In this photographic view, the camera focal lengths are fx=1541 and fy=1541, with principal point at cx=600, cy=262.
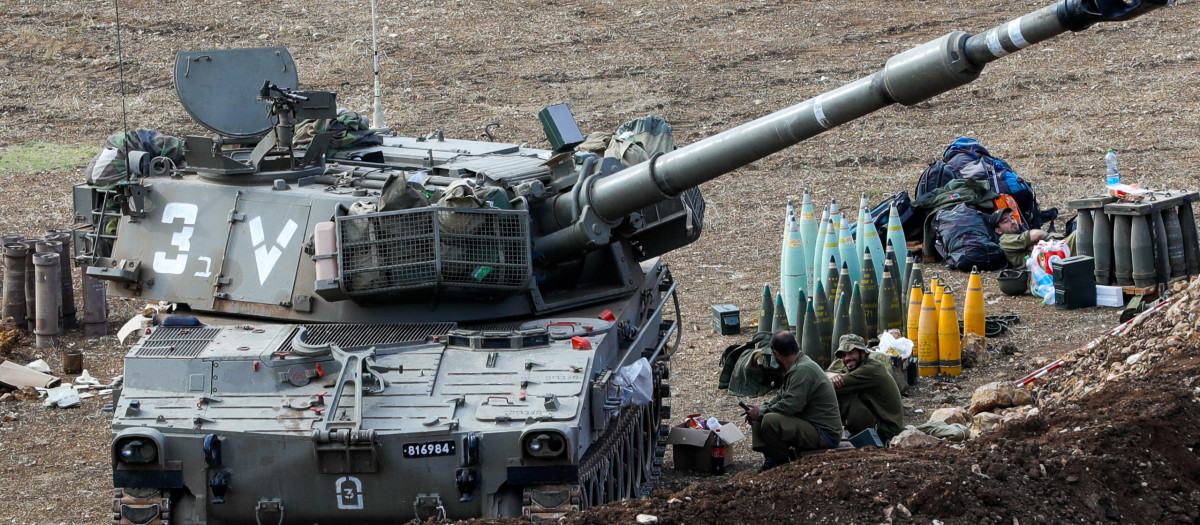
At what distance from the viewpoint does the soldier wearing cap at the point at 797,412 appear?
10.6 m

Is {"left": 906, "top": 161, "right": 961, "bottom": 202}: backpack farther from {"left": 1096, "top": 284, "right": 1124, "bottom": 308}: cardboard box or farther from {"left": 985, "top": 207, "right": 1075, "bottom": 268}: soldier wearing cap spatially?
{"left": 1096, "top": 284, "right": 1124, "bottom": 308}: cardboard box

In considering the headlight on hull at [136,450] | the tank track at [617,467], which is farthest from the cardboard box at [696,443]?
the headlight on hull at [136,450]

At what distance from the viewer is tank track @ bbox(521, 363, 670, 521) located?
836 cm

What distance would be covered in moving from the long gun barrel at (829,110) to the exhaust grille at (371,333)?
3.35 ft

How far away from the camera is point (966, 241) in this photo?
17359 mm

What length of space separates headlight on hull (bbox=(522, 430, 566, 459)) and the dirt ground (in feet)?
1.47

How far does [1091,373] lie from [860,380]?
1798 mm

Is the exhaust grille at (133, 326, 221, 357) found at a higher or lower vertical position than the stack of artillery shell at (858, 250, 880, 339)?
higher

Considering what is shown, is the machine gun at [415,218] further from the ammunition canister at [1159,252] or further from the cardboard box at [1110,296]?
the ammunition canister at [1159,252]

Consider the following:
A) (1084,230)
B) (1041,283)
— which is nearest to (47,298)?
(1041,283)

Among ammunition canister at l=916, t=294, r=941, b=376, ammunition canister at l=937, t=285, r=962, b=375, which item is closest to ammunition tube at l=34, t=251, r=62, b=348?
ammunition canister at l=916, t=294, r=941, b=376

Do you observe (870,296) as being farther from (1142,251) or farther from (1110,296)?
(1142,251)

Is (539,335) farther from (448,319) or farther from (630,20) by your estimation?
(630,20)

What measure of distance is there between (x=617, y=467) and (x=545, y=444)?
6.21 feet
